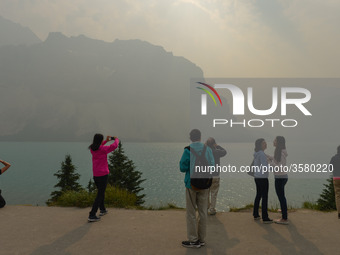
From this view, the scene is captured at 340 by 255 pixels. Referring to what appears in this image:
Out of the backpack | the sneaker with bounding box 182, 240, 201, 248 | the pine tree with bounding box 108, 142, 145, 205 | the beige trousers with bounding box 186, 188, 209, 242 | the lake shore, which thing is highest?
the backpack

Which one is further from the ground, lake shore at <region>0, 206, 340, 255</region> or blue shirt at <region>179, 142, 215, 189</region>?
blue shirt at <region>179, 142, 215, 189</region>

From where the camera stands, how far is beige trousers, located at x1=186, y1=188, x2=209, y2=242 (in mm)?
4953

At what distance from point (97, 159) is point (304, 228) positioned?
5.97 m

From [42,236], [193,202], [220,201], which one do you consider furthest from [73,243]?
[220,201]

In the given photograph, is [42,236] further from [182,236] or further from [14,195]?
[14,195]

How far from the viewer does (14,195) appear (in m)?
65.6

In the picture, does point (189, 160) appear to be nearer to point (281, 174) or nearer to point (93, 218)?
point (281, 174)

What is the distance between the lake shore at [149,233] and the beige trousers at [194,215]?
11.2 inches

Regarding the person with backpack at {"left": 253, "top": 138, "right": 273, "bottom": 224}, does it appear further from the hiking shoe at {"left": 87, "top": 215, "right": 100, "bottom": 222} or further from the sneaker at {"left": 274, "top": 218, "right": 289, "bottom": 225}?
the hiking shoe at {"left": 87, "top": 215, "right": 100, "bottom": 222}

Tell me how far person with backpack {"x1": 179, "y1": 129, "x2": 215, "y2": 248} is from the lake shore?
10.7 inches

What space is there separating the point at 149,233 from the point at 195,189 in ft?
5.83

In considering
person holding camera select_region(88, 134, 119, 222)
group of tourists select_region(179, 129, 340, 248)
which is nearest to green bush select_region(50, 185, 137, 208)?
person holding camera select_region(88, 134, 119, 222)

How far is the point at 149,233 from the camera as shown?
5.61 meters

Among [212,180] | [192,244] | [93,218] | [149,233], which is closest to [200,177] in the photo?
[192,244]
